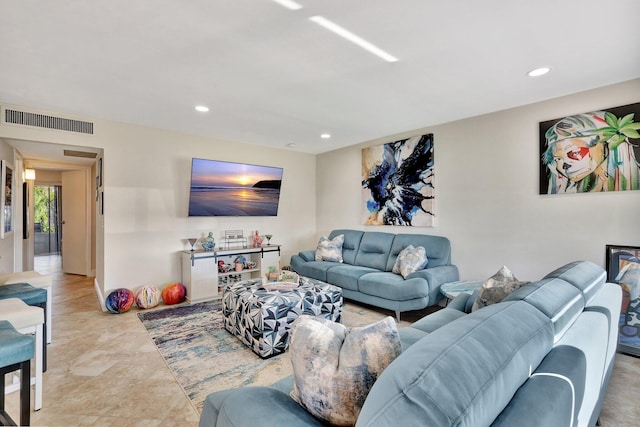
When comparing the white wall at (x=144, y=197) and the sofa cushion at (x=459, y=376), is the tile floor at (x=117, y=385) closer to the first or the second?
the white wall at (x=144, y=197)

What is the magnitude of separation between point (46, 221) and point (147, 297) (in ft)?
26.5

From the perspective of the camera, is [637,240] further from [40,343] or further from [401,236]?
[40,343]

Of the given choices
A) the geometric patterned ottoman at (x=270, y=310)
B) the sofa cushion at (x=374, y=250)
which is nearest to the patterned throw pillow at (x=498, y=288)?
the geometric patterned ottoman at (x=270, y=310)

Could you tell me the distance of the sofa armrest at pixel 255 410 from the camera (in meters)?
0.97

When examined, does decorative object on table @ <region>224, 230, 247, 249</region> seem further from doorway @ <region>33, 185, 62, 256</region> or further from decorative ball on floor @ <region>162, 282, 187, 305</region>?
doorway @ <region>33, 185, 62, 256</region>

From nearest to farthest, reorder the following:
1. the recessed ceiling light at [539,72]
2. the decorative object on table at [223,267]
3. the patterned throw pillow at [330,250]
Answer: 1. the recessed ceiling light at [539,72]
2. the decorative object on table at [223,267]
3. the patterned throw pillow at [330,250]

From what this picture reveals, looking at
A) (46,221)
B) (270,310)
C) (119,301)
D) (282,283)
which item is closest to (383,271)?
(282,283)

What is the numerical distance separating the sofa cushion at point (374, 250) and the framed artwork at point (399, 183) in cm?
29

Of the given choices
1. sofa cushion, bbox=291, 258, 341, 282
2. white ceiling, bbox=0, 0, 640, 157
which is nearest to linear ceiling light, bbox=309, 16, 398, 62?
white ceiling, bbox=0, 0, 640, 157

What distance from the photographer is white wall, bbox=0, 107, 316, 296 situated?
3.89 m

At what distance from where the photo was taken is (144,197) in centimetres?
419

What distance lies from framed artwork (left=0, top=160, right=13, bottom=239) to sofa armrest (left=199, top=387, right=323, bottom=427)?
3963mm

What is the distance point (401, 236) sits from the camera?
4363mm

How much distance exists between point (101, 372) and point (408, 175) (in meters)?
4.07
